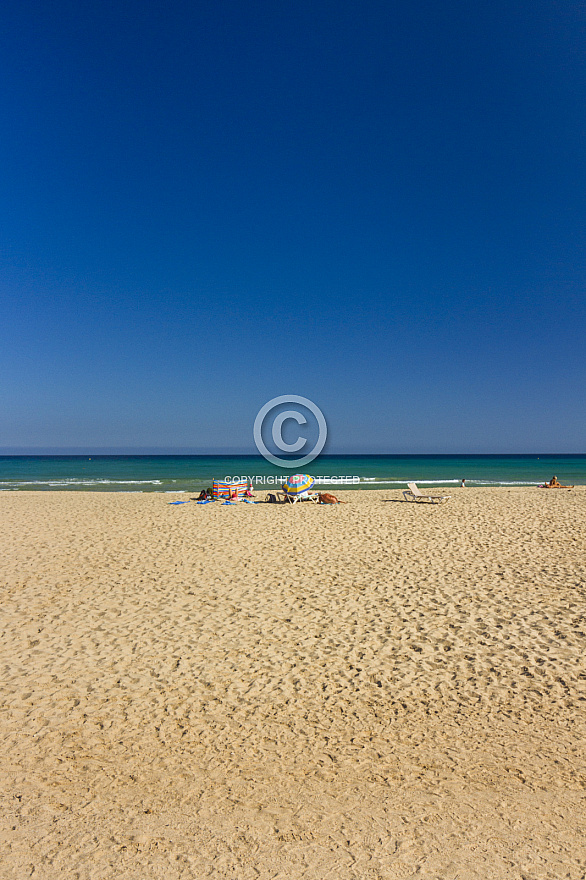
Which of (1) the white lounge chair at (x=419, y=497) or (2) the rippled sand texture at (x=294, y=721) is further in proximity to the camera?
(1) the white lounge chair at (x=419, y=497)

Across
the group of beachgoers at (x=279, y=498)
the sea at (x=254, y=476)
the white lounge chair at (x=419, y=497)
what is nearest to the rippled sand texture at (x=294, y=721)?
the group of beachgoers at (x=279, y=498)

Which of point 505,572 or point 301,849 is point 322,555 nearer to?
point 505,572

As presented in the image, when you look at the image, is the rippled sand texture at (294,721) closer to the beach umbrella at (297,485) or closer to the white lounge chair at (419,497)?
the beach umbrella at (297,485)

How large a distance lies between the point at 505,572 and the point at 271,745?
5729 mm

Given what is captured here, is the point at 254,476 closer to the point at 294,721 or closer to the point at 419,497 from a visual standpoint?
the point at 419,497

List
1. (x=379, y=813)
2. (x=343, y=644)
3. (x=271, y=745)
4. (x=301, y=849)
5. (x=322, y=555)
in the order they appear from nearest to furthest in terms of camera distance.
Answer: (x=301, y=849)
(x=379, y=813)
(x=271, y=745)
(x=343, y=644)
(x=322, y=555)

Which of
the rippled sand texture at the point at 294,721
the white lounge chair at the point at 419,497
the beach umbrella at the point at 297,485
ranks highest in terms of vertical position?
the beach umbrella at the point at 297,485

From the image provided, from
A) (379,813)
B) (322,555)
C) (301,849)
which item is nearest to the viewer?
(301,849)

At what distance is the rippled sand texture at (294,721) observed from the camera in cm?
276

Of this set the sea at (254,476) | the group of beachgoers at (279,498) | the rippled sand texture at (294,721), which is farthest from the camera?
the sea at (254,476)

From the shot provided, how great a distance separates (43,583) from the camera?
764 centimetres

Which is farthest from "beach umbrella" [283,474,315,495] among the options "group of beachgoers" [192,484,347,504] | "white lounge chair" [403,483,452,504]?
"white lounge chair" [403,483,452,504]

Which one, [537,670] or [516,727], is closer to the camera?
[516,727]

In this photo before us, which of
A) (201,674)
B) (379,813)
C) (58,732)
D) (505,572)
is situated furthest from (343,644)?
(505,572)
